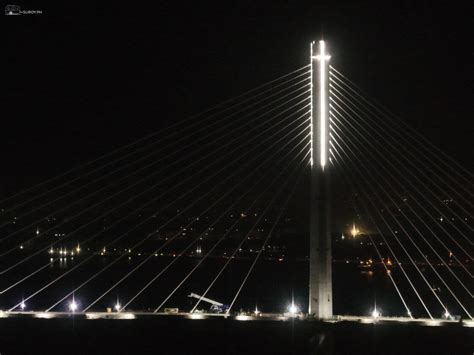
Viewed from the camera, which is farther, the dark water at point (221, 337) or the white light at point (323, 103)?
the white light at point (323, 103)

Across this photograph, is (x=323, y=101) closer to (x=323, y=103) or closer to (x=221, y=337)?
(x=323, y=103)

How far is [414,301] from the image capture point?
40094mm

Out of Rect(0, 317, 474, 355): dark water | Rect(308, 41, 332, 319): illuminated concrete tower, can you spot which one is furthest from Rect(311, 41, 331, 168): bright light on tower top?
Rect(0, 317, 474, 355): dark water

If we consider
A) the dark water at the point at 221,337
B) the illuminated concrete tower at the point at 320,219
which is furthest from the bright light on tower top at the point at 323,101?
the dark water at the point at 221,337

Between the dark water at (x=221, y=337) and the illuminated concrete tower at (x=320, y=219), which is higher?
the illuminated concrete tower at (x=320, y=219)

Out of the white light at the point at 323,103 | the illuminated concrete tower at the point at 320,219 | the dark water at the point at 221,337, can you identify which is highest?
the white light at the point at 323,103

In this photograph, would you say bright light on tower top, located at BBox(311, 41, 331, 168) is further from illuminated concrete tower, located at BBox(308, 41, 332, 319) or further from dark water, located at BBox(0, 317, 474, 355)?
dark water, located at BBox(0, 317, 474, 355)

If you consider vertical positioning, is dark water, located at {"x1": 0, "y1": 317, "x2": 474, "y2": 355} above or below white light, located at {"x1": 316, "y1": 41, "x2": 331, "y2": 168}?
below

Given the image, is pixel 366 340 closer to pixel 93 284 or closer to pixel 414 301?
pixel 414 301

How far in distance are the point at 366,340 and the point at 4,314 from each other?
7.69 meters

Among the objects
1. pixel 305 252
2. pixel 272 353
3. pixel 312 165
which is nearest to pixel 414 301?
pixel 305 252

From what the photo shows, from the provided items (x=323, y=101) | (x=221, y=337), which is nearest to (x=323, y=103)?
(x=323, y=101)

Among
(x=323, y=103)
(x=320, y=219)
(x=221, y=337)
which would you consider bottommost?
(x=221, y=337)

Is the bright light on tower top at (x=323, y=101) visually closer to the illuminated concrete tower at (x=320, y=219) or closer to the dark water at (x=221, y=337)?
the illuminated concrete tower at (x=320, y=219)
